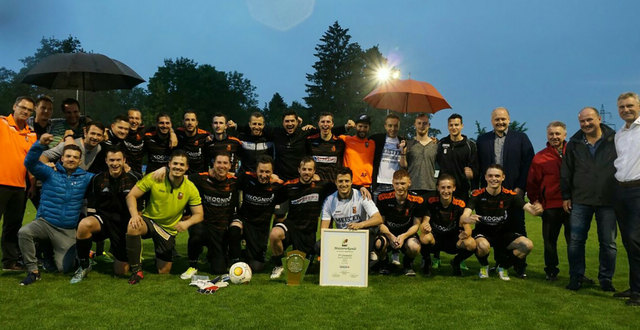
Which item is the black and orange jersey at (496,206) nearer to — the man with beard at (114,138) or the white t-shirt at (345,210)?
the white t-shirt at (345,210)

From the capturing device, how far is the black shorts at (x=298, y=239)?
6570 mm

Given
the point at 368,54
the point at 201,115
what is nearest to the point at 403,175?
the point at 201,115

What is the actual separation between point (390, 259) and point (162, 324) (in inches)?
150

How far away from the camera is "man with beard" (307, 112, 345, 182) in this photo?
7.54m

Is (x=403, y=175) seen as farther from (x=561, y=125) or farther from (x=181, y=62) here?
(x=181, y=62)

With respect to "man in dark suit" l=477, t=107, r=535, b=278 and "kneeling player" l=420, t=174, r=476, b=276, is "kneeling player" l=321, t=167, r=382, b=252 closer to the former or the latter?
"kneeling player" l=420, t=174, r=476, b=276

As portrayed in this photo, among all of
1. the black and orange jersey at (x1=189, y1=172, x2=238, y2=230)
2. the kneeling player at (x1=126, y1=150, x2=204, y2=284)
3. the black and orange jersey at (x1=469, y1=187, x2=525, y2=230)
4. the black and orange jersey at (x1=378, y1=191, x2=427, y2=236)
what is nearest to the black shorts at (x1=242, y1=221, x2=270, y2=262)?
the black and orange jersey at (x1=189, y1=172, x2=238, y2=230)

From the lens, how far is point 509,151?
686 centimetres

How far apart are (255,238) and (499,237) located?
3.39 m

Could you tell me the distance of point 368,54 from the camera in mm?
54500

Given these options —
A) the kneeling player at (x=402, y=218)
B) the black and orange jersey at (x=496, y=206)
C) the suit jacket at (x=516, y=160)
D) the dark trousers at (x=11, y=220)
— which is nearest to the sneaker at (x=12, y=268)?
the dark trousers at (x=11, y=220)

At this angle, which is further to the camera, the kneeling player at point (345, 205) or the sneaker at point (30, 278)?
the kneeling player at point (345, 205)

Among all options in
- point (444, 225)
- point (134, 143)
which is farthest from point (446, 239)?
point (134, 143)

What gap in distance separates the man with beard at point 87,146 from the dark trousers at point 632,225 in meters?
6.67
